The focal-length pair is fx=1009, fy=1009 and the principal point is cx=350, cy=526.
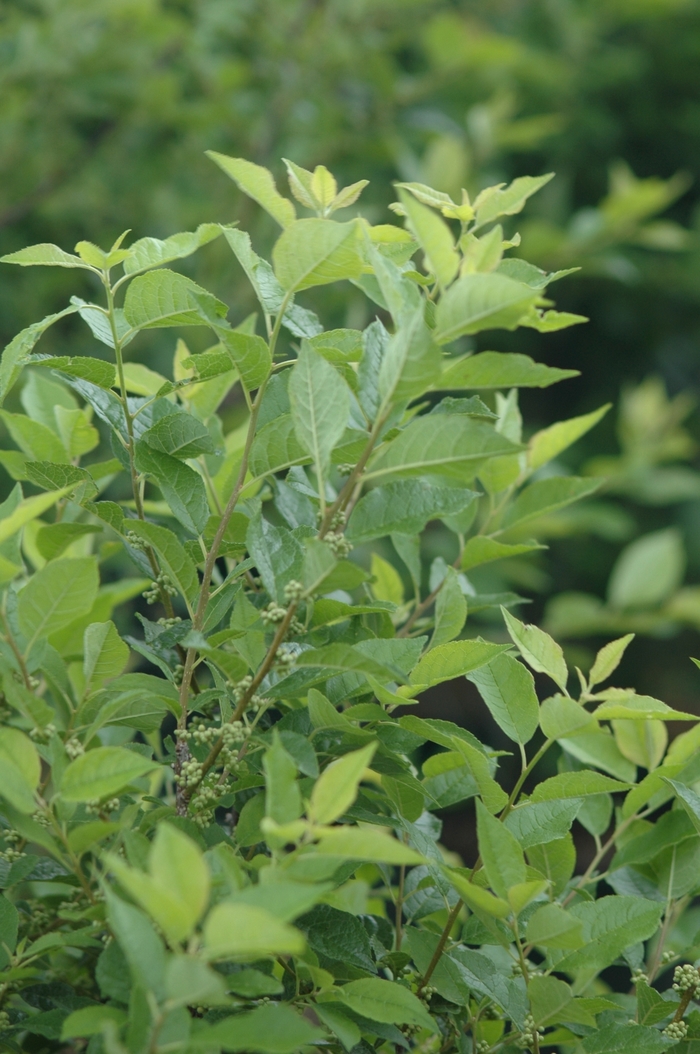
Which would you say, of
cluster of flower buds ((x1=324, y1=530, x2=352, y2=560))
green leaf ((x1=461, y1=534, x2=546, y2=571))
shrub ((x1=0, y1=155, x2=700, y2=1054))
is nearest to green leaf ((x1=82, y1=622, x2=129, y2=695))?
shrub ((x1=0, y1=155, x2=700, y2=1054))

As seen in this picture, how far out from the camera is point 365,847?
32 cm

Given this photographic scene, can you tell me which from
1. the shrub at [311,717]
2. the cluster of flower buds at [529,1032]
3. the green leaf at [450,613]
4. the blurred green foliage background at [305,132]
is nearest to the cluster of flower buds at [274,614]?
the shrub at [311,717]

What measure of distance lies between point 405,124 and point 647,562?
1003 mm

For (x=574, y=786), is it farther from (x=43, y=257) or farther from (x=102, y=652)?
(x=43, y=257)

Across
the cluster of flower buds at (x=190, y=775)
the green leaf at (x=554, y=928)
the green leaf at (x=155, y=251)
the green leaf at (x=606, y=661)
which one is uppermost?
the green leaf at (x=155, y=251)

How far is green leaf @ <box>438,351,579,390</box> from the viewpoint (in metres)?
0.39

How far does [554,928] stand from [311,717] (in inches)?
5.0

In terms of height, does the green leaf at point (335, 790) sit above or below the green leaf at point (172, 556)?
below

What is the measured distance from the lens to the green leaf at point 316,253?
0.39m

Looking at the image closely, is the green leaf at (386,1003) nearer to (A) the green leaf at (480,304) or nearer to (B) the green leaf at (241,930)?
(B) the green leaf at (241,930)

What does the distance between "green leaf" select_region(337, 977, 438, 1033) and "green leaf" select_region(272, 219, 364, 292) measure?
0.28 metres

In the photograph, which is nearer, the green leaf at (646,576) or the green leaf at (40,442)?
the green leaf at (40,442)

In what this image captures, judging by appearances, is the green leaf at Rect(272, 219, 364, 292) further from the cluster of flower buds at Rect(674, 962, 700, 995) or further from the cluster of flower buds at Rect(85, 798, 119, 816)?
the cluster of flower buds at Rect(674, 962, 700, 995)

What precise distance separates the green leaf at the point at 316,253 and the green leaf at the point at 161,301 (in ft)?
0.15
